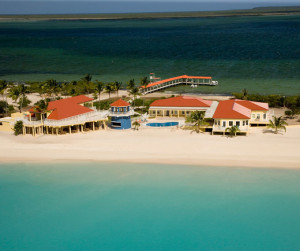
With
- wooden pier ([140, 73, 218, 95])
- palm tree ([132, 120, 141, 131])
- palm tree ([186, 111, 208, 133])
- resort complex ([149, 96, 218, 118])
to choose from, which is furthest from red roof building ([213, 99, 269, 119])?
wooden pier ([140, 73, 218, 95])

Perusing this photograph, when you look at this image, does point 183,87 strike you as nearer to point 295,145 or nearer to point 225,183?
point 295,145

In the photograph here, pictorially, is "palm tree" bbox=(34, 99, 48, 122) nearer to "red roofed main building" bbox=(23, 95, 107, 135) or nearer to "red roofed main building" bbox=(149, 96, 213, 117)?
"red roofed main building" bbox=(23, 95, 107, 135)

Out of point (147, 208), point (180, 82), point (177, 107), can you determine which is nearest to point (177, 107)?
point (177, 107)

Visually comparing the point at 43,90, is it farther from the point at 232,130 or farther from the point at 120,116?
the point at 232,130

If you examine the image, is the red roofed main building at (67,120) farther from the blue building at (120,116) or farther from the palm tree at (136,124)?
the palm tree at (136,124)

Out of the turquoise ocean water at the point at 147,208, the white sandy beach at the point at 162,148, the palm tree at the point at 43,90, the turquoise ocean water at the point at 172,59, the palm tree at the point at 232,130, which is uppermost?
the turquoise ocean water at the point at 172,59

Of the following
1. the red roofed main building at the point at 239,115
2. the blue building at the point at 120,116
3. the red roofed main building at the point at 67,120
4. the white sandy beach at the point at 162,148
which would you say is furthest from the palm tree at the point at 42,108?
the red roofed main building at the point at 239,115
